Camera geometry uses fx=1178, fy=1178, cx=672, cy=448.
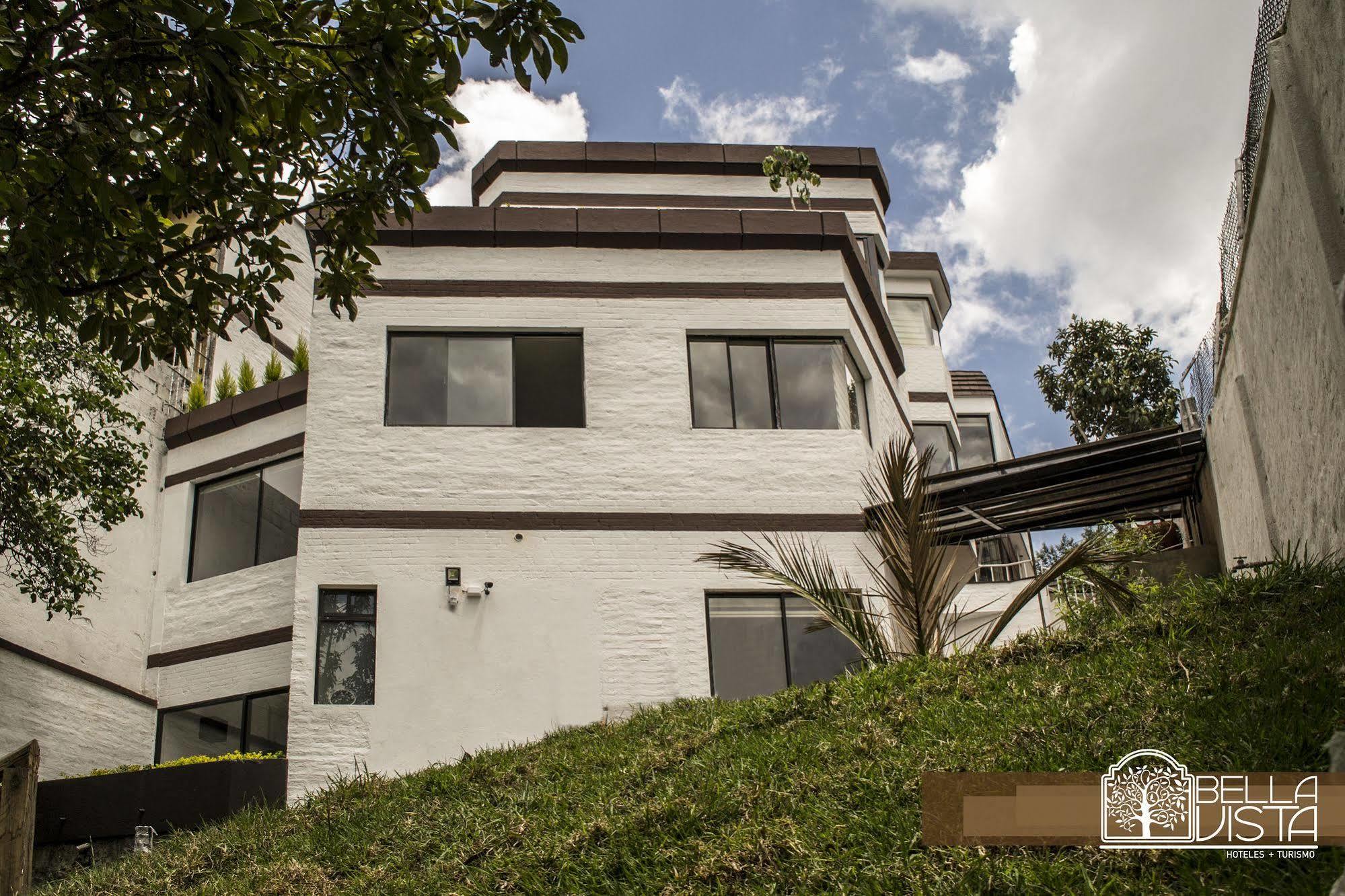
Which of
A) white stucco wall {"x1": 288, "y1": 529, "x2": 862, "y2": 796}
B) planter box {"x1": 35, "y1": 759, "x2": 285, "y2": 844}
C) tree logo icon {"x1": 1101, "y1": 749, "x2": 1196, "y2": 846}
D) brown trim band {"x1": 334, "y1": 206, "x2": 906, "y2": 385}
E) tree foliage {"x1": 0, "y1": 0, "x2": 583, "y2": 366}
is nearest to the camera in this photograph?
tree logo icon {"x1": 1101, "y1": 749, "x2": 1196, "y2": 846}

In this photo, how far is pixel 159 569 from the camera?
1753cm

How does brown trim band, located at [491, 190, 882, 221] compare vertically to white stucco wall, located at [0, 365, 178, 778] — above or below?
above

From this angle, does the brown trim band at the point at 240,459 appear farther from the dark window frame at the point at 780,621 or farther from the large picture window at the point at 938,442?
the large picture window at the point at 938,442

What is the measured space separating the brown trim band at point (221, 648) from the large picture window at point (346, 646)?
899 millimetres

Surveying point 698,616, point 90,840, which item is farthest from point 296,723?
point 698,616

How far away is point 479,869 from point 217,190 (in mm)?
4611

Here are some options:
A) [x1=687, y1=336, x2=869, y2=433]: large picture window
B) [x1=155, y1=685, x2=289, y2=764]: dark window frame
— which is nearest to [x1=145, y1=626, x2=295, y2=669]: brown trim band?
[x1=155, y1=685, x2=289, y2=764]: dark window frame

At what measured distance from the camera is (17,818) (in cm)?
1073

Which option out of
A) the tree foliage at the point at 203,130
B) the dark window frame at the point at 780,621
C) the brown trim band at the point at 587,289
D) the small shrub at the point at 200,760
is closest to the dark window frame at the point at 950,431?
the brown trim band at the point at 587,289

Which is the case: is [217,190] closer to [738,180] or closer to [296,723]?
[296,723]

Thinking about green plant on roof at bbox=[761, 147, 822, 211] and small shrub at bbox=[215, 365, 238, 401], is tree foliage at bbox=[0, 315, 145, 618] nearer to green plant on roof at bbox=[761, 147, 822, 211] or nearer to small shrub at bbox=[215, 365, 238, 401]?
small shrub at bbox=[215, 365, 238, 401]

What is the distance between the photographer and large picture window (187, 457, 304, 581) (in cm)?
1650

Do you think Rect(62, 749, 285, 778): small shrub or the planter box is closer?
the planter box

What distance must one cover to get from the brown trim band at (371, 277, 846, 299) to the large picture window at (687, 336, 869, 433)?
2.17ft
